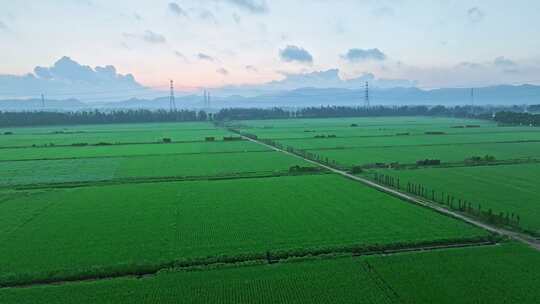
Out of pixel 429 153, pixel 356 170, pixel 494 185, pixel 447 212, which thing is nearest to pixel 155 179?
pixel 356 170

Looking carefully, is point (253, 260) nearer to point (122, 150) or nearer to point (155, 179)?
point (155, 179)

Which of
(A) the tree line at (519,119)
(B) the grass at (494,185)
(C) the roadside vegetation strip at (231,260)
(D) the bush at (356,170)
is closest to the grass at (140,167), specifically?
(D) the bush at (356,170)

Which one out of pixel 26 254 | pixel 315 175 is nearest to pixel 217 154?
pixel 315 175

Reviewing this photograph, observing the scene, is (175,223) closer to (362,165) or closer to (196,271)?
(196,271)

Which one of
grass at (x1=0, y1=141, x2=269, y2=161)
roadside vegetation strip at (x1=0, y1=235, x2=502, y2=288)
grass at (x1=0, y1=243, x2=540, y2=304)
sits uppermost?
grass at (x1=0, y1=141, x2=269, y2=161)

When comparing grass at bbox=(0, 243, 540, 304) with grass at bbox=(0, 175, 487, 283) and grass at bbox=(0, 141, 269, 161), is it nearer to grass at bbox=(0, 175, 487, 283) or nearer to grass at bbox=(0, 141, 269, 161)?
grass at bbox=(0, 175, 487, 283)

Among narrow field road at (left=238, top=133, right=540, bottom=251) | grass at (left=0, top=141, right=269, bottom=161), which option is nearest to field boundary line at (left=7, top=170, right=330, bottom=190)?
narrow field road at (left=238, top=133, right=540, bottom=251)

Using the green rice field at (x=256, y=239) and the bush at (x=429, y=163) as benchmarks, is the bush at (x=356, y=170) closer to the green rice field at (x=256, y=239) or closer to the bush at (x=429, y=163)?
the green rice field at (x=256, y=239)
